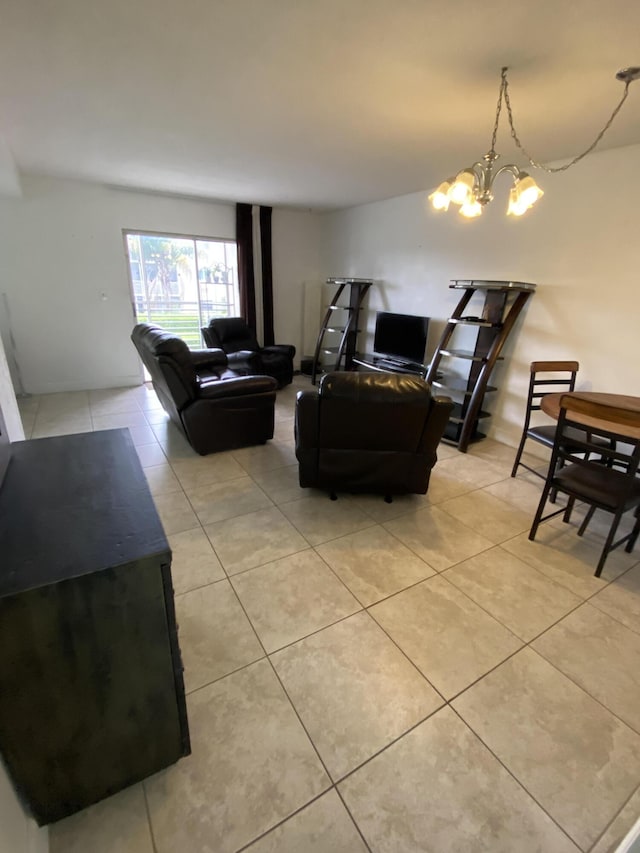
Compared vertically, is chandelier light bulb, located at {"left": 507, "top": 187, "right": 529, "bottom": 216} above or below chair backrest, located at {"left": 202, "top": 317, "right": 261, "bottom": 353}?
above

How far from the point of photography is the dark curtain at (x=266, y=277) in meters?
5.54

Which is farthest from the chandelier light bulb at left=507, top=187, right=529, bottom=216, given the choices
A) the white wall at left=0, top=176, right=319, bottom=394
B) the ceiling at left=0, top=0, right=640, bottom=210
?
the white wall at left=0, top=176, right=319, bottom=394

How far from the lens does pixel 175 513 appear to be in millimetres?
2463

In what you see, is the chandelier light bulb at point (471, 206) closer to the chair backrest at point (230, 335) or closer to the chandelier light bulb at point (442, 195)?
the chandelier light bulb at point (442, 195)

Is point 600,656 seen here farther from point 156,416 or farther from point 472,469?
point 156,416

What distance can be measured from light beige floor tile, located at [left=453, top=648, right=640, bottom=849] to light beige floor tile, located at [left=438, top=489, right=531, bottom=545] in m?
0.92

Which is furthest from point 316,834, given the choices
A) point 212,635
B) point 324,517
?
point 324,517

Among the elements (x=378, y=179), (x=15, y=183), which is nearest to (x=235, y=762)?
(x=378, y=179)

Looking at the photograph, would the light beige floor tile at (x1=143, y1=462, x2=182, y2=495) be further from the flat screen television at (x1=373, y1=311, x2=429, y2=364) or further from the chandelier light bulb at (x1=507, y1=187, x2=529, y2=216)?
the flat screen television at (x1=373, y1=311, x2=429, y2=364)

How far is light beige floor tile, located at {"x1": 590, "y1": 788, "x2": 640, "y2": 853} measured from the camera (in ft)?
3.51

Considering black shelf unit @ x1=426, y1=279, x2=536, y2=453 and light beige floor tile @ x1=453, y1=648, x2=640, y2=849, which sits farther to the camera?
black shelf unit @ x1=426, y1=279, x2=536, y2=453

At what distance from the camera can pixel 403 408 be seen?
2262 millimetres

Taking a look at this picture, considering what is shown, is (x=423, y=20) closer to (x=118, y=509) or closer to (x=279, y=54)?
(x=279, y=54)

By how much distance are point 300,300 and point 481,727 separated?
19.5 ft
